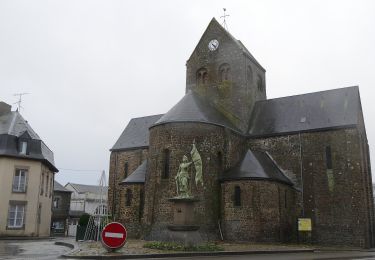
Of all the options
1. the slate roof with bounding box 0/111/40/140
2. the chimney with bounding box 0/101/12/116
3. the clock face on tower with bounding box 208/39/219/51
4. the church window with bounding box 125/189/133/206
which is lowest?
the church window with bounding box 125/189/133/206

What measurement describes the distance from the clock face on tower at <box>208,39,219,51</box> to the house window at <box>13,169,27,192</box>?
16996 millimetres

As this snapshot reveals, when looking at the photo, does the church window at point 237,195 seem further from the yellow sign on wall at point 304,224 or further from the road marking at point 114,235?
the road marking at point 114,235

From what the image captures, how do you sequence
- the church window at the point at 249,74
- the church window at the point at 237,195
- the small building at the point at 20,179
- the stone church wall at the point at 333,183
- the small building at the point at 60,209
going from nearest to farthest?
1. the church window at the point at 237,195
2. the stone church wall at the point at 333,183
3. the small building at the point at 20,179
4. the church window at the point at 249,74
5. the small building at the point at 60,209

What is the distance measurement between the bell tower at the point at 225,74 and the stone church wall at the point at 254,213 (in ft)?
23.2

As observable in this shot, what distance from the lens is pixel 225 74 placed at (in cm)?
3350

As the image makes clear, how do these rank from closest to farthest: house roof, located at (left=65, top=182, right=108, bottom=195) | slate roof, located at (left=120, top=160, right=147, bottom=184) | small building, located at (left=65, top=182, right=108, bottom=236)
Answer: slate roof, located at (left=120, top=160, right=147, bottom=184) → small building, located at (left=65, top=182, right=108, bottom=236) → house roof, located at (left=65, top=182, right=108, bottom=195)

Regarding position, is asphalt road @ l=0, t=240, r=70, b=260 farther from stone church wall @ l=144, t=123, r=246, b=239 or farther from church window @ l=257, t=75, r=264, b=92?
church window @ l=257, t=75, r=264, b=92

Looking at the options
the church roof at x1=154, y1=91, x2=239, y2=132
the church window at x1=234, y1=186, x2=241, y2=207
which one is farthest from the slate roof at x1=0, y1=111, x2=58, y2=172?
the church window at x1=234, y1=186, x2=241, y2=207

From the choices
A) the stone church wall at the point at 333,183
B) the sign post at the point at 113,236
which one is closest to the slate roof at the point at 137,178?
the stone church wall at the point at 333,183

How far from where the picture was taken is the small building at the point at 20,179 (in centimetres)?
2812

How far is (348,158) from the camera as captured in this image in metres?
26.3

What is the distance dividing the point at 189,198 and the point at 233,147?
36.9 feet

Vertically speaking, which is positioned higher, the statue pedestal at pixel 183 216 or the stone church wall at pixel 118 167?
the stone church wall at pixel 118 167

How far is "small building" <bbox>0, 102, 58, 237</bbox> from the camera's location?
28125 mm
